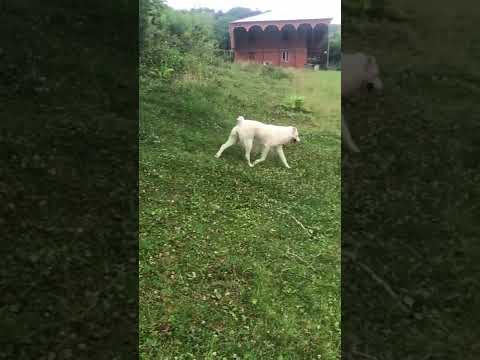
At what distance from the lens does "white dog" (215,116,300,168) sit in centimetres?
371

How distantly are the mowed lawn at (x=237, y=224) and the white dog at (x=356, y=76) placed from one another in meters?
0.28

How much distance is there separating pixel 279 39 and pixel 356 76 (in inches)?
34.2

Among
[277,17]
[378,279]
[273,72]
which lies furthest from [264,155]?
[378,279]

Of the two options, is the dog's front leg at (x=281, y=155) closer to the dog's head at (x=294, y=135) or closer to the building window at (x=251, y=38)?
the dog's head at (x=294, y=135)

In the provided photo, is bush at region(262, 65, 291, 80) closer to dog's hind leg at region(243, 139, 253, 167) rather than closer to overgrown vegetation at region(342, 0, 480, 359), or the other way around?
dog's hind leg at region(243, 139, 253, 167)

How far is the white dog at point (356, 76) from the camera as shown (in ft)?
13.6

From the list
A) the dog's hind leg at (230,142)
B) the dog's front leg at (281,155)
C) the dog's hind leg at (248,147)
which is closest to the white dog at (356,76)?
the dog's front leg at (281,155)

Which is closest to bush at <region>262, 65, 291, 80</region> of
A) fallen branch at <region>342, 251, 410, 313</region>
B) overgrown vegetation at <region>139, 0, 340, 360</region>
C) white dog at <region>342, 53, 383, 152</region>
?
overgrown vegetation at <region>139, 0, 340, 360</region>

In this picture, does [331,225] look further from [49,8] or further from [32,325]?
[49,8]

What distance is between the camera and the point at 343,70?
4.14m

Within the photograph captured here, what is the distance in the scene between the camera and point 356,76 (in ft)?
14.2

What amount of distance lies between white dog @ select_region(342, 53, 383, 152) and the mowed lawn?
0.91 feet

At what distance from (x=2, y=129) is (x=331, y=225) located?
2871 millimetres

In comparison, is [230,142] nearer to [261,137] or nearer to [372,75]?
[261,137]
